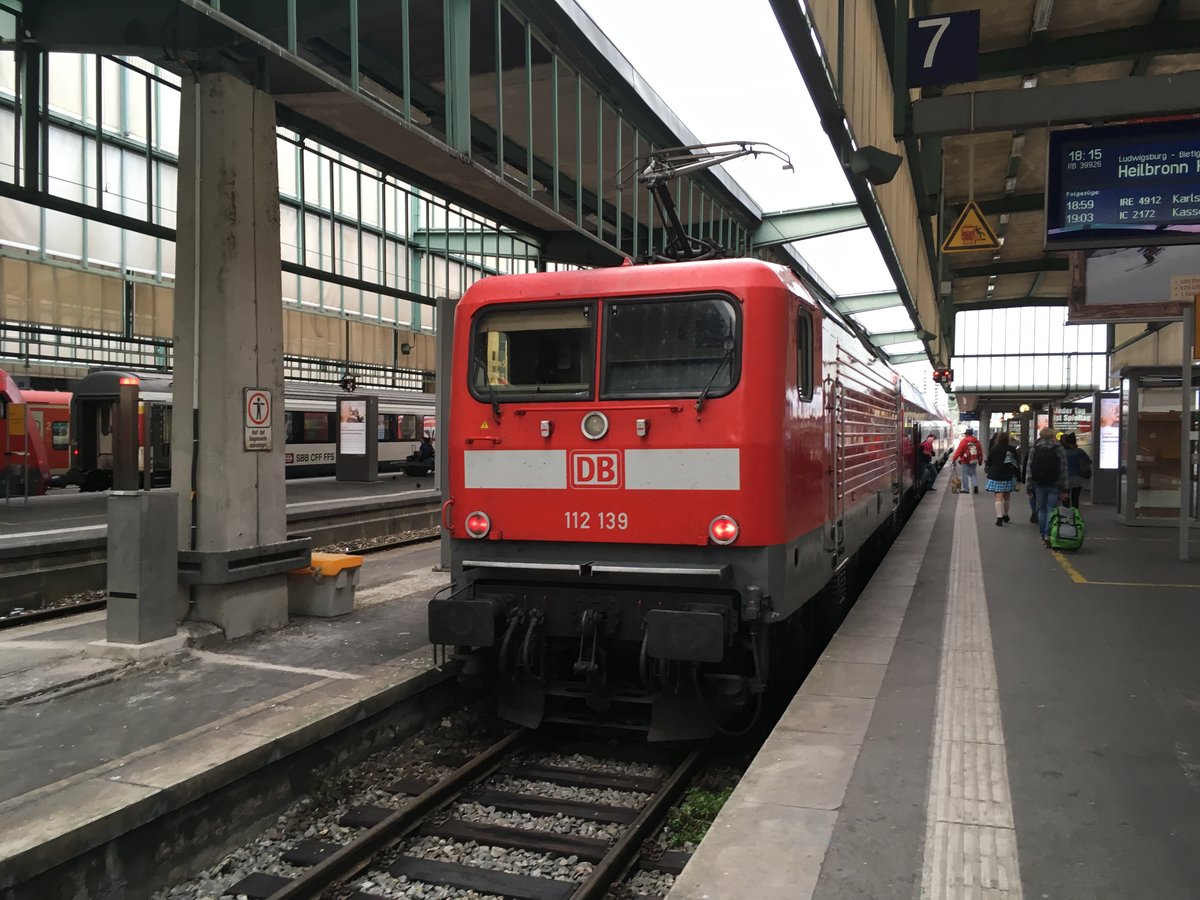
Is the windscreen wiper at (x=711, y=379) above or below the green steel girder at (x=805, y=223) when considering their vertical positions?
below

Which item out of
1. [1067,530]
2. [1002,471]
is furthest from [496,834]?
[1002,471]

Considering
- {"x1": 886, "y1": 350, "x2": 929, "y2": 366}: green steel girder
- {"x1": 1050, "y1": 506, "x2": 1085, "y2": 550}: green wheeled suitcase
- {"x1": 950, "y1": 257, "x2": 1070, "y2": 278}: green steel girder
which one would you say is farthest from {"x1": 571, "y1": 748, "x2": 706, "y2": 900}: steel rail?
{"x1": 886, "y1": 350, "x2": 929, "y2": 366}: green steel girder

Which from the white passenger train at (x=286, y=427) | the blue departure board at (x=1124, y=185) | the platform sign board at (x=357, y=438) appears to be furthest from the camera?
the platform sign board at (x=357, y=438)

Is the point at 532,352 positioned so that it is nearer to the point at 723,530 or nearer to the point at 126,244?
the point at 723,530

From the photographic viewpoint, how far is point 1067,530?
11.7 meters

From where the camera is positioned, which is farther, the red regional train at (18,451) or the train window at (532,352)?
the red regional train at (18,451)

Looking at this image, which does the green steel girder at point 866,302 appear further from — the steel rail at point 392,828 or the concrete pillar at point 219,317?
the steel rail at point 392,828

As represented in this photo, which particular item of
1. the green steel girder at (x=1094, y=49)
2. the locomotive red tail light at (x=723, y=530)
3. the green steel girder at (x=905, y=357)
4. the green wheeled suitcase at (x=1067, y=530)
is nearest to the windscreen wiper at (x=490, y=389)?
the locomotive red tail light at (x=723, y=530)

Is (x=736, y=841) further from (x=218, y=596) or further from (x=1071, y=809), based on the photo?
(x=218, y=596)

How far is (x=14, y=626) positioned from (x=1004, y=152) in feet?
55.0

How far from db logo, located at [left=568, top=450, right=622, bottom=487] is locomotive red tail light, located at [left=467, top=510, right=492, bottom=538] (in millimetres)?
634

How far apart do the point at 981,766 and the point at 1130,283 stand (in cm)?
879

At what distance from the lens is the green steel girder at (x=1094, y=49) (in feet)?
37.6

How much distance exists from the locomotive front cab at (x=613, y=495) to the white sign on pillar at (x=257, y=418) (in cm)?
222
